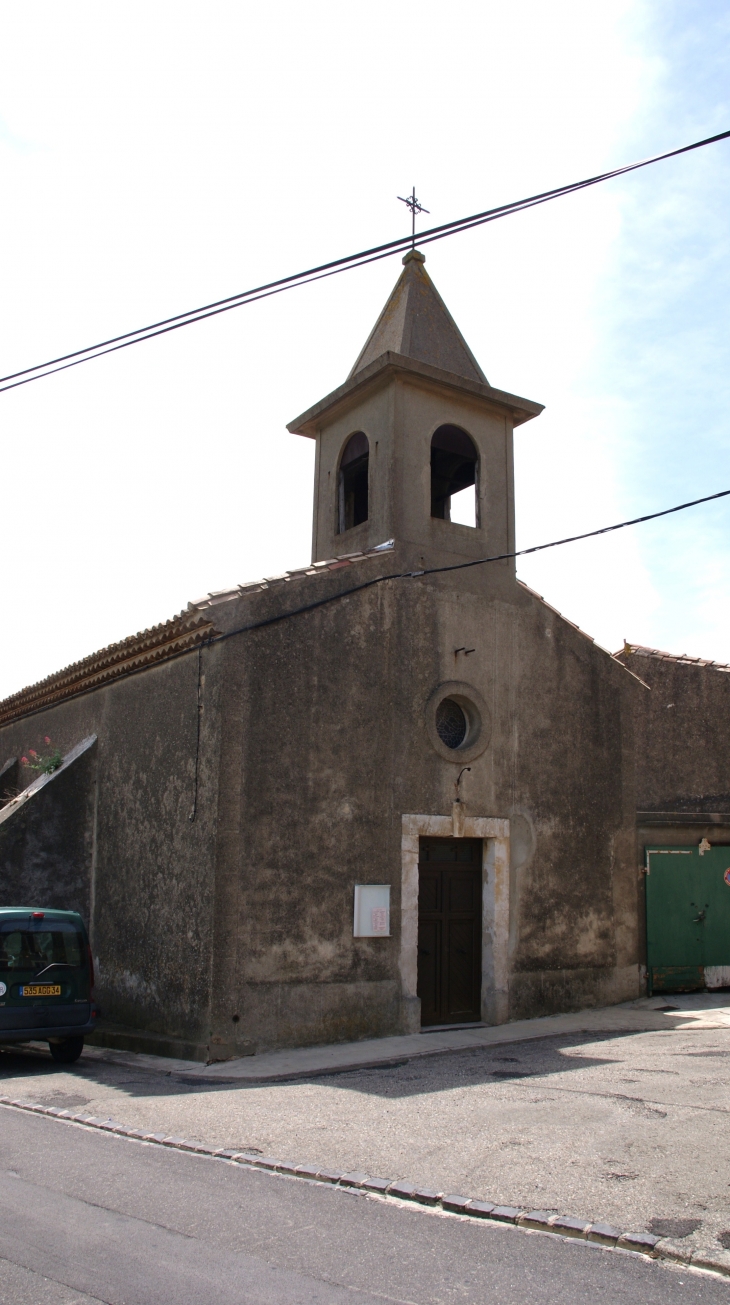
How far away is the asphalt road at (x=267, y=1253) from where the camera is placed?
426 cm

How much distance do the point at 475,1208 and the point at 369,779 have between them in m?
6.45

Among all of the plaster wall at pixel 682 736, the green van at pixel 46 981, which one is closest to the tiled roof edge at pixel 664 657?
the plaster wall at pixel 682 736

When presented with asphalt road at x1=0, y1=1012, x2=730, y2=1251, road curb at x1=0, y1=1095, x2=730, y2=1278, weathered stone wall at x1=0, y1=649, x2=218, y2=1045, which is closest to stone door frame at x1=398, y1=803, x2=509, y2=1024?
asphalt road at x1=0, y1=1012, x2=730, y2=1251

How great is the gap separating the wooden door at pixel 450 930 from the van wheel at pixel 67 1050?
4067 millimetres

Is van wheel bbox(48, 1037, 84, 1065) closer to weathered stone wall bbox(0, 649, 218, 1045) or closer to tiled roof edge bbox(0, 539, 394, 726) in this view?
weathered stone wall bbox(0, 649, 218, 1045)

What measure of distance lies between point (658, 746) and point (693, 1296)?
37.3 feet

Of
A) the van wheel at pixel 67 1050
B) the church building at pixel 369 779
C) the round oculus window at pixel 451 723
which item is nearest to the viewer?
the van wheel at pixel 67 1050

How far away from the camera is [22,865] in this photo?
1258 cm

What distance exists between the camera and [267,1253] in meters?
4.71

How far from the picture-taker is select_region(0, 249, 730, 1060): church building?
35.0 feet

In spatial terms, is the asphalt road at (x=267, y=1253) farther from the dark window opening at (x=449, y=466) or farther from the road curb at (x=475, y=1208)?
the dark window opening at (x=449, y=466)

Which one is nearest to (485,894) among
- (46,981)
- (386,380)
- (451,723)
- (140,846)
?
(451,723)

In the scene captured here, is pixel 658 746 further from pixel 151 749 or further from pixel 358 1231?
pixel 358 1231

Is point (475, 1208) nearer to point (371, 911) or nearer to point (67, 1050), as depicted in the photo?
point (371, 911)
